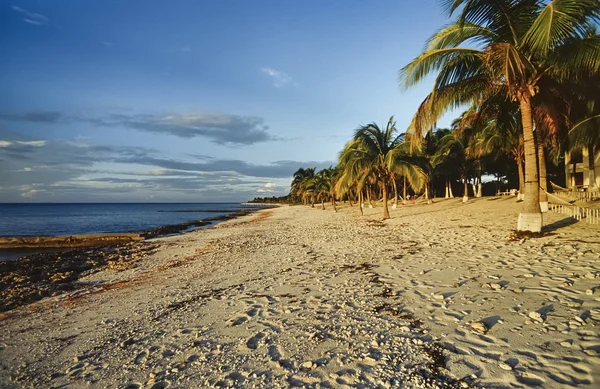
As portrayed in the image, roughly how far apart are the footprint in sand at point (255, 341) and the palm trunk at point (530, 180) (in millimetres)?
10136

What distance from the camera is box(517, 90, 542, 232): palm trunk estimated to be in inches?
395

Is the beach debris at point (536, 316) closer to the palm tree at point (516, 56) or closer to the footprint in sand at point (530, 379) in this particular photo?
the footprint in sand at point (530, 379)

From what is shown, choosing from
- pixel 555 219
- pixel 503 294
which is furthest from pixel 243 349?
pixel 555 219

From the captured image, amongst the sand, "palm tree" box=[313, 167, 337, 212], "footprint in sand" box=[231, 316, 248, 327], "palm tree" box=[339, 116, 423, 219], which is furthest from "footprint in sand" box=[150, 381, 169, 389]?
"palm tree" box=[313, 167, 337, 212]

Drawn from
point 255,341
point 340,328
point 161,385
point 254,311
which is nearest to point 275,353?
point 255,341

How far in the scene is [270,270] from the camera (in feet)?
29.3

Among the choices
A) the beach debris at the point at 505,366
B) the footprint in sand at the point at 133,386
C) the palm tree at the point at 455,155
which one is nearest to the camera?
the beach debris at the point at 505,366

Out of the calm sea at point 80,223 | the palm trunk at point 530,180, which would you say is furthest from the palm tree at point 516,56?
the calm sea at point 80,223

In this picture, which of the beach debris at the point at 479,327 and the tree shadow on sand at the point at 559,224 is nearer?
the beach debris at the point at 479,327

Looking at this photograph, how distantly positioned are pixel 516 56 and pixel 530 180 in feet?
13.6

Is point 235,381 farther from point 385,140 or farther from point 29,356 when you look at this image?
point 385,140

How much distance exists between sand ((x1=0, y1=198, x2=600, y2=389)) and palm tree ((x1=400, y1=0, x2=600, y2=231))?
15.5ft

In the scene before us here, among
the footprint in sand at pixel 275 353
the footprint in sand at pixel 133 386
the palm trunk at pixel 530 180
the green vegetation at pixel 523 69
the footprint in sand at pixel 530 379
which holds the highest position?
the green vegetation at pixel 523 69

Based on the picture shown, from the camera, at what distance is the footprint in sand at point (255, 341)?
422 cm
